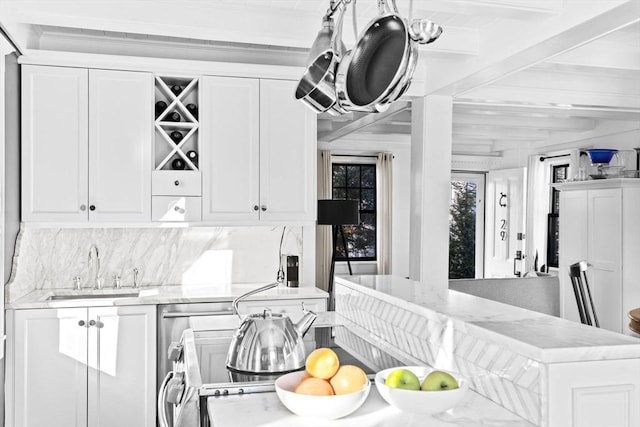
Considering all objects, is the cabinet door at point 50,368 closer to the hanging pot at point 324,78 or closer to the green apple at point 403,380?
the hanging pot at point 324,78

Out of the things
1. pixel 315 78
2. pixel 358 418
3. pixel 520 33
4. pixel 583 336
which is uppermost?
pixel 520 33

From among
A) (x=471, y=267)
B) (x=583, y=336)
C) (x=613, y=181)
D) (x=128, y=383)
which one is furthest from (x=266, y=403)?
(x=471, y=267)

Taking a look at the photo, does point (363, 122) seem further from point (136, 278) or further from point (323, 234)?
point (136, 278)

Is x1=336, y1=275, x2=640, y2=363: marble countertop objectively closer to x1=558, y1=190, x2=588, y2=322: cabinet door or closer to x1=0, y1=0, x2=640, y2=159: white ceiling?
x1=0, y1=0, x2=640, y2=159: white ceiling

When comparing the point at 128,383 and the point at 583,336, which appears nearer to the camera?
the point at 583,336

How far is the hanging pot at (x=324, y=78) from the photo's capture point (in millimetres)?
1909

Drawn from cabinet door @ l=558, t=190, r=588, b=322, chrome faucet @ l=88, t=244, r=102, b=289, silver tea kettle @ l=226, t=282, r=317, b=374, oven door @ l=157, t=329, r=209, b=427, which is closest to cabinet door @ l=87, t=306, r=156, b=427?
chrome faucet @ l=88, t=244, r=102, b=289

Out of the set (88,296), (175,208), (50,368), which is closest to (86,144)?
(175,208)

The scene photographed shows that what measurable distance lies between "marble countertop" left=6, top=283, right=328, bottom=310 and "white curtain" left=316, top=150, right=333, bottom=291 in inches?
151

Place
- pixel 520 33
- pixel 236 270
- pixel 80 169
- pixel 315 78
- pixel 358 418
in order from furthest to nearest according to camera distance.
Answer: pixel 236 270 < pixel 80 169 < pixel 520 33 < pixel 315 78 < pixel 358 418

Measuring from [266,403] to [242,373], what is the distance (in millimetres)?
234

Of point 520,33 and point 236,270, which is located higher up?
point 520,33

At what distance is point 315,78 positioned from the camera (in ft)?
6.56

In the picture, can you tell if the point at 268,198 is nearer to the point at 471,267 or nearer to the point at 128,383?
the point at 128,383
